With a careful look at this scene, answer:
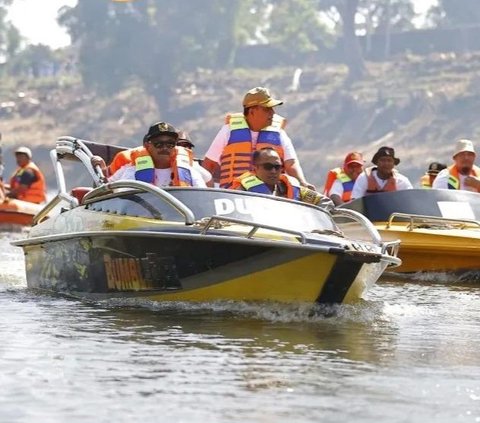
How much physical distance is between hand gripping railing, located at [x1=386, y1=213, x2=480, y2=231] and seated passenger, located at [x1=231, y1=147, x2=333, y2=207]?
102 inches

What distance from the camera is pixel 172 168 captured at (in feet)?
39.9

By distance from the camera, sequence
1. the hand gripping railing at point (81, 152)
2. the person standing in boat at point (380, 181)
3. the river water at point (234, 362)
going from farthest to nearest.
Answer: the person standing in boat at point (380, 181) < the hand gripping railing at point (81, 152) < the river water at point (234, 362)

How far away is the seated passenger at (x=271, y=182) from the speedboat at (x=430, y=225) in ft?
8.63

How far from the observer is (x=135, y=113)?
8594cm

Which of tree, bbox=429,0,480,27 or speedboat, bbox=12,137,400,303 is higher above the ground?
tree, bbox=429,0,480,27

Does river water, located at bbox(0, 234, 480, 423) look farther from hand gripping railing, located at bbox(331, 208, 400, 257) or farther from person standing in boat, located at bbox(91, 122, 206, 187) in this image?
person standing in boat, located at bbox(91, 122, 206, 187)

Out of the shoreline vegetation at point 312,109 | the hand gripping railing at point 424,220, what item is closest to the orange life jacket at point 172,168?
the hand gripping railing at point 424,220

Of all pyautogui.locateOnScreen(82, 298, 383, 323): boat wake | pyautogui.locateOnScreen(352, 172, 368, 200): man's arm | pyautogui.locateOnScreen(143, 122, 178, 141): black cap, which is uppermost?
pyautogui.locateOnScreen(143, 122, 178, 141): black cap

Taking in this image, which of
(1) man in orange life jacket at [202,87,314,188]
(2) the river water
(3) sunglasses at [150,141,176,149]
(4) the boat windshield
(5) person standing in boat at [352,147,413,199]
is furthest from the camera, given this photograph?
(5) person standing in boat at [352,147,413,199]

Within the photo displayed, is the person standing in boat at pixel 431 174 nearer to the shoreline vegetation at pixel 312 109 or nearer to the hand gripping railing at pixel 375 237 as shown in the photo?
the hand gripping railing at pixel 375 237

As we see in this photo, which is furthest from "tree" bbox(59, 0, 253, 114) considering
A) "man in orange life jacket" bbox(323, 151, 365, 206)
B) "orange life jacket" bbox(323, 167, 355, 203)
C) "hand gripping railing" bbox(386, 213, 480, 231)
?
"hand gripping railing" bbox(386, 213, 480, 231)

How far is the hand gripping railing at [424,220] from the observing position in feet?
48.7

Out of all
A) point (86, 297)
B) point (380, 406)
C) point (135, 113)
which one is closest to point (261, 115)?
point (86, 297)

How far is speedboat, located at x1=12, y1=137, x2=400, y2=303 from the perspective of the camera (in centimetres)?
1042
